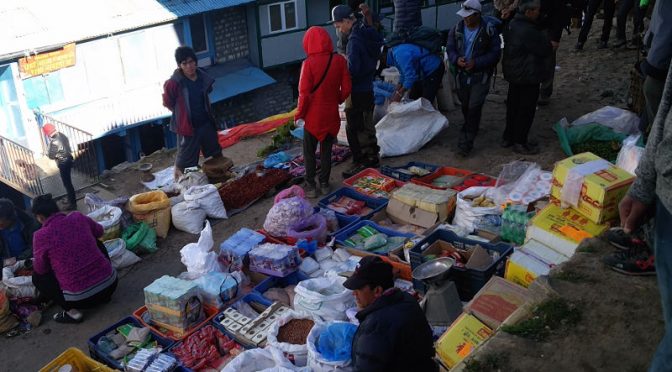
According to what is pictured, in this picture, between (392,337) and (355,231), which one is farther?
(355,231)

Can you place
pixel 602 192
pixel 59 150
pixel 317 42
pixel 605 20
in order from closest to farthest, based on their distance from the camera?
pixel 602 192, pixel 317 42, pixel 59 150, pixel 605 20

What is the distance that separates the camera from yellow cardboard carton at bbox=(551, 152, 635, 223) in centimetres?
410

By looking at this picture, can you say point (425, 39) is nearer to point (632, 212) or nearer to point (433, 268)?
point (433, 268)

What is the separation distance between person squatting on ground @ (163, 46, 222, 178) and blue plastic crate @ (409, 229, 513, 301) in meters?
3.34

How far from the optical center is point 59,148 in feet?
30.6

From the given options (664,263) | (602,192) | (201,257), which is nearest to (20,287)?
(201,257)

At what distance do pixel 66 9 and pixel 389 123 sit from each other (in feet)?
31.8

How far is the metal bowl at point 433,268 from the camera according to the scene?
14.0 ft

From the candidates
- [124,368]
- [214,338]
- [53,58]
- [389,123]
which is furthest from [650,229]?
[53,58]

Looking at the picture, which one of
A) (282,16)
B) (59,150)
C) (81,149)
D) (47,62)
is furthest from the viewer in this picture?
(282,16)

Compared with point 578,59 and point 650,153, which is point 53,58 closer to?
point 578,59

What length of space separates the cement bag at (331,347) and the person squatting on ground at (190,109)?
3801mm

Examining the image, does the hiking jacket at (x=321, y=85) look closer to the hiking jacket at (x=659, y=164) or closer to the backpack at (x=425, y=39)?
the backpack at (x=425, y=39)

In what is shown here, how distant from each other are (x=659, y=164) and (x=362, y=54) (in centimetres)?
491
